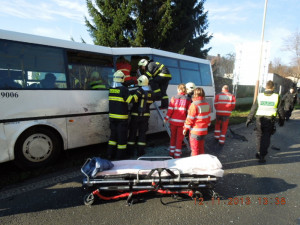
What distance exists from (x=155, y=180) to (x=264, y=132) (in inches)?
131

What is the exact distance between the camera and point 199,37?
15477 mm

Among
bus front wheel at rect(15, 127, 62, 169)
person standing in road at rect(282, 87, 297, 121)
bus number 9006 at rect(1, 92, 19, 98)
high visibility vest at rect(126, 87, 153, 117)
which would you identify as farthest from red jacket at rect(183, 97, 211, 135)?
person standing in road at rect(282, 87, 297, 121)

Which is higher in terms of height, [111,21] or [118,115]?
[111,21]

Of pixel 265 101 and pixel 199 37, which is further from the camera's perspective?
pixel 199 37

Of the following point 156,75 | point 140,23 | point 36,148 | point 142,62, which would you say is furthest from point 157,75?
point 140,23

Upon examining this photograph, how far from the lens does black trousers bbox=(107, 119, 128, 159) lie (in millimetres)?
4547

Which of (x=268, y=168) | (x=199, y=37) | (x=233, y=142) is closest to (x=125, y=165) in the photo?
(x=268, y=168)

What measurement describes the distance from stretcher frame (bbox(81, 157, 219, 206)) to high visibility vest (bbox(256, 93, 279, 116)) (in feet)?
8.74

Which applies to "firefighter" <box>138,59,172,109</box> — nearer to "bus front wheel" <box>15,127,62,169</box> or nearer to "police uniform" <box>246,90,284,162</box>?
"police uniform" <box>246,90,284,162</box>

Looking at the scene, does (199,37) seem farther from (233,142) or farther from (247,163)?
(247,163)

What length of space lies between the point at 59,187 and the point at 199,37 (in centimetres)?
1475

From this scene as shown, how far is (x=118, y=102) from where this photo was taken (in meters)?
4.46

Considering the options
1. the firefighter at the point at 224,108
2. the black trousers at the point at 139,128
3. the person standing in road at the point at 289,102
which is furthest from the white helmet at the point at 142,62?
the person standing in road at the point at 289,102

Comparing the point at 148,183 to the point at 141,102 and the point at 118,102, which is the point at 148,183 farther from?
the point at 141,102
